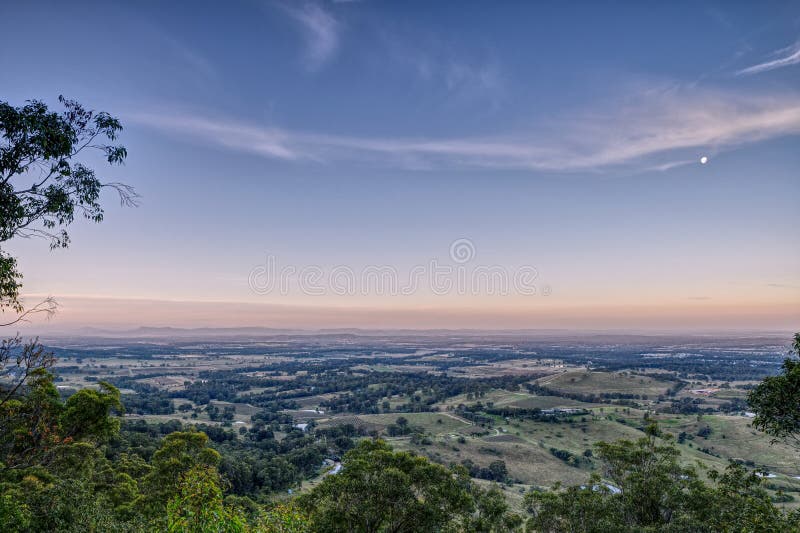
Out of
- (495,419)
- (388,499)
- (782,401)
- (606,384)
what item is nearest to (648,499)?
(782,401)

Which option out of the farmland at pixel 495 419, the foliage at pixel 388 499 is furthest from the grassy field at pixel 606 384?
the foliage at pixel 388 499

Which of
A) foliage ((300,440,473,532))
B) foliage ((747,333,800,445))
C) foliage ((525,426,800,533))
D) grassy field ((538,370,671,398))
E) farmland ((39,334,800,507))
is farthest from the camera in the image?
grassy field ((538,370,671,398))

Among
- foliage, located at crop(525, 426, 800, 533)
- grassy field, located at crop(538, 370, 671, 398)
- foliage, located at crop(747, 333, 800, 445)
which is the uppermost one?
foliage, located at crop(747, 333, 800, 445)

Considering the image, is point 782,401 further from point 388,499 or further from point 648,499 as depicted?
point 388,499

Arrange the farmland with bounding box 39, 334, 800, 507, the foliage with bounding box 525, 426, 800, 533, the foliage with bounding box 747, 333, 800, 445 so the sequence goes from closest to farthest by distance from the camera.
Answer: the foliage with bounding box 747, 333, 800, 445 < the foliage with bounding box 525, 426, 800, 533 < the farmland with bounding box 39, 334, 800, 507

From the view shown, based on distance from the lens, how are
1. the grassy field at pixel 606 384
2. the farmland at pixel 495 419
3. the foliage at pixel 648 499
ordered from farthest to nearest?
the grassy field at pixel 606 384, the farmland at pixel 495 419, the foliage at pixel 648 499

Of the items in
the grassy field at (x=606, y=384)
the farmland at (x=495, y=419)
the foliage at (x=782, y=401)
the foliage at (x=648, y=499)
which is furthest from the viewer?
the grassy field at (x=606, y=384)

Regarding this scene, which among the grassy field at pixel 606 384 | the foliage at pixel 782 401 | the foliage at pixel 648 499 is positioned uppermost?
the foliage at pixel 782 401

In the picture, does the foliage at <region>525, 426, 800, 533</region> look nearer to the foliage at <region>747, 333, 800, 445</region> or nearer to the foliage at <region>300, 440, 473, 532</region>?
the foliage at <region>747, 333, 800, 445</region>

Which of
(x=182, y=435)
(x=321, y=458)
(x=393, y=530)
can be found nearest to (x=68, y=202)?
(x=393, y=530)

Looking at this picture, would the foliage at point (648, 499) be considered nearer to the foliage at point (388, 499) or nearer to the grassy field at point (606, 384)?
the foliage at point (388, 499)

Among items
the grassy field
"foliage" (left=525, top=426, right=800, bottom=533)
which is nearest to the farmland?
the grassy field

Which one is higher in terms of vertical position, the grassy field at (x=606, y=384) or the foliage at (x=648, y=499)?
the foliage at (x=648, y=499)

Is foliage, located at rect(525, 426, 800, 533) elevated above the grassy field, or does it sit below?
above
